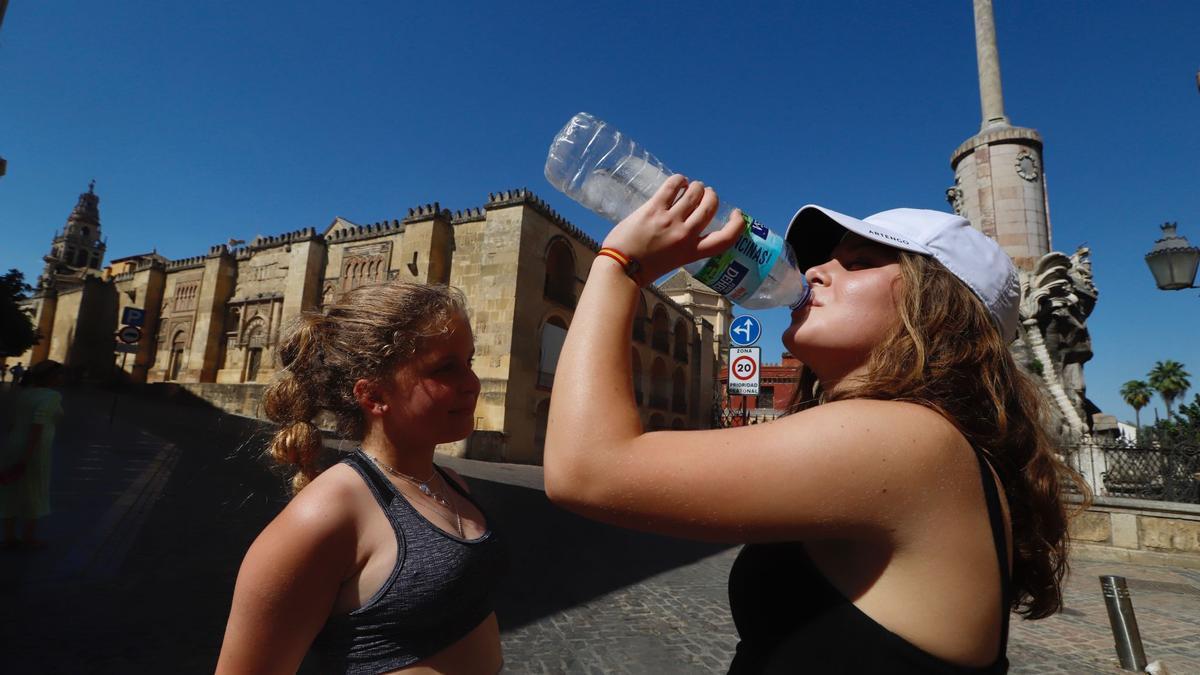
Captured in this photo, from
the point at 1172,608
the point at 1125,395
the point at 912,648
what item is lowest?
the point at 1172,608

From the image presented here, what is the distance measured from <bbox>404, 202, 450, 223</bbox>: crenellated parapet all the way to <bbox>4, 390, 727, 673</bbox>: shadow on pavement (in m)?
17.2

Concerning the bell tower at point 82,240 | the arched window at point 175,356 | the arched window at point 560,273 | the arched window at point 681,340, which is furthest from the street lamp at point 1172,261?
the bell tower at point 82,240

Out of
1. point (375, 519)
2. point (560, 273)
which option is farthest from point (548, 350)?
point (375, 519)

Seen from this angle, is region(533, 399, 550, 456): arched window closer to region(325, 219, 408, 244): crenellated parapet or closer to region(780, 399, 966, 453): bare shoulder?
region(325, 219, 408, 244): crenellated parapet

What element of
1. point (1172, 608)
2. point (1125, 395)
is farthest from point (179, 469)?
point (1125, 395)

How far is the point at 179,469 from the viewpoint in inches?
401

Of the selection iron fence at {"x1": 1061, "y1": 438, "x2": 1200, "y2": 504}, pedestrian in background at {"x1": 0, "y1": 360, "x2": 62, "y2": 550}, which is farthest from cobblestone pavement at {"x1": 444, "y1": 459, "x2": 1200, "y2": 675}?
pedestrian in background at {"x1": 0, "y1": 360, "x2": 62, "y2": 550}

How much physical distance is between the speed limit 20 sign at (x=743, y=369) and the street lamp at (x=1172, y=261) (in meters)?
5.79

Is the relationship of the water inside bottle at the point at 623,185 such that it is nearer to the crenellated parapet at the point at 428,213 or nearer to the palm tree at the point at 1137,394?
the crenellated parapet at the point at 428,213

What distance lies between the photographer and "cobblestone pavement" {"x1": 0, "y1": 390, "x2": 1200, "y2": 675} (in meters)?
3.81

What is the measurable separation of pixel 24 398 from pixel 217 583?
2777 mm

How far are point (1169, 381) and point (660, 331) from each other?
50504 mm

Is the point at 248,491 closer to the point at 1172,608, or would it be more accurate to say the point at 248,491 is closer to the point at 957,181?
the point at 1172,608

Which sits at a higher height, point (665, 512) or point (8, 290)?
point (8, 290)
